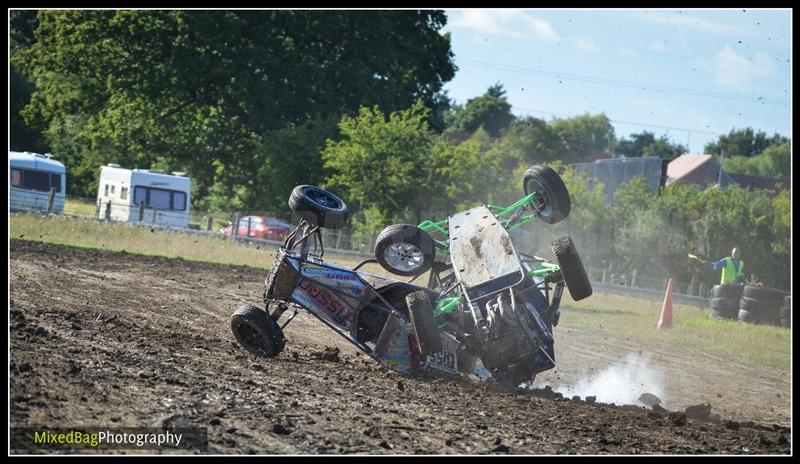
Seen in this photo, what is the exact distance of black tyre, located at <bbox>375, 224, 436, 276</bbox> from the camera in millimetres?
11320

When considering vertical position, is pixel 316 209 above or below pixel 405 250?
above

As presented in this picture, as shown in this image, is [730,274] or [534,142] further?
[534,142]

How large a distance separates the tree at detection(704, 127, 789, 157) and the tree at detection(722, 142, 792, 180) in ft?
12.7

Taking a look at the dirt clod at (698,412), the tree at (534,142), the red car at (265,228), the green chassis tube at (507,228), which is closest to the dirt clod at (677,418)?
the dirt clod at (698,412)

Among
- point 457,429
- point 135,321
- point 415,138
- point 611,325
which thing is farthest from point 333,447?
point 415,138

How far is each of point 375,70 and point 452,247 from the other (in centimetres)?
3805

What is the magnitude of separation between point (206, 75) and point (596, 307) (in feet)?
83.7

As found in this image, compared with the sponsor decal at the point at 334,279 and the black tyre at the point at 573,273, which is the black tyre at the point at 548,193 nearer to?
the black tyre at the point at 573,273

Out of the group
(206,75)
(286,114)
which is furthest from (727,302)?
(206,75)

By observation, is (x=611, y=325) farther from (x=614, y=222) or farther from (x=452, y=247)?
(x=614, y=222)

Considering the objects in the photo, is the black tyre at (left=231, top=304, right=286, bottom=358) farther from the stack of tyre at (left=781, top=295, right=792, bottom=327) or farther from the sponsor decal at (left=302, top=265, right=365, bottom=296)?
the stack of tyre at (left=781, top=295, right=792, bottom=327)

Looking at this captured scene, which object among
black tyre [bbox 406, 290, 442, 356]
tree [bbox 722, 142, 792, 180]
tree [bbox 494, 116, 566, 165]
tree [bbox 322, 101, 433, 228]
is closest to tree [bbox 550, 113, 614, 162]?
tree [bbox 722, 142, 792, 180]

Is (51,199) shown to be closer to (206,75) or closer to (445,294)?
(206,75)

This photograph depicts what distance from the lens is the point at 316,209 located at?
11195mm
